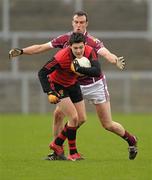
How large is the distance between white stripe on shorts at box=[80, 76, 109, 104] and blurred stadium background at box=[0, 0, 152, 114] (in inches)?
674

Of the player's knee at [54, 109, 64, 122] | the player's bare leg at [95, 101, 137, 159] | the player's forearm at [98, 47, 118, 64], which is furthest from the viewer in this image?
the player's knee at [54, 109, 64, 122]

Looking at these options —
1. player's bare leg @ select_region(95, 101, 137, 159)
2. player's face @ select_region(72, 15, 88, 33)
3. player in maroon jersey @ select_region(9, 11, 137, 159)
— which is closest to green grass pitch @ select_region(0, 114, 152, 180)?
player's bare leg @ select_region(95, 101, 137, 159)

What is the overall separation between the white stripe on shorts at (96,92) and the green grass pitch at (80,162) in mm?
899

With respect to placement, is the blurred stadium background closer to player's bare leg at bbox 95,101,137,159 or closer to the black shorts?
player's bare leg at bbox 95,101,137,159

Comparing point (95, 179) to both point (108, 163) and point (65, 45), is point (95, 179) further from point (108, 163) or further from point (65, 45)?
point (65, 45)

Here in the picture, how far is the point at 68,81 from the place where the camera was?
12016 mm

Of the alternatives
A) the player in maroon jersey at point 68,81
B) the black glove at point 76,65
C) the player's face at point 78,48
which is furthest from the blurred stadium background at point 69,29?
the black glove at point 76,65

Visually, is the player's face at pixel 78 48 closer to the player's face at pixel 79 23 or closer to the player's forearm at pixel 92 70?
the player's forearm at pixel 92 70

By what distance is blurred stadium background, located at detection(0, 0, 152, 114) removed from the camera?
99.2 ft

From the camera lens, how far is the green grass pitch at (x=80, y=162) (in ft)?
33.5

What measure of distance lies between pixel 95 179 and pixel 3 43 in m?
23.8

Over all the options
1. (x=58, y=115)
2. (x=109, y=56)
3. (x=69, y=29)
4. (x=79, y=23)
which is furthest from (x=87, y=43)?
(x=69, y=29)

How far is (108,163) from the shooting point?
11.7 metres

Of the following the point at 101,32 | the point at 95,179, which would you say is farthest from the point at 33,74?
the point at 95,179
